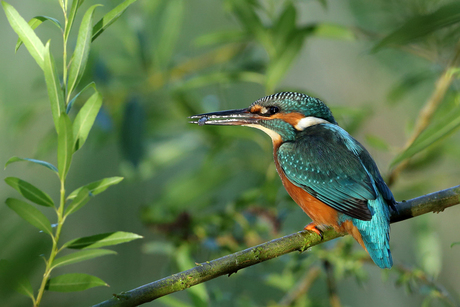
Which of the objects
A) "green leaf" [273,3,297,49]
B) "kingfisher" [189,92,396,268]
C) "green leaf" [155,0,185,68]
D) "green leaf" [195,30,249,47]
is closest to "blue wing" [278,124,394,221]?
"kingfisher" [189,92,396,268]

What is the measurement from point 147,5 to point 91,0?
30 centimetres

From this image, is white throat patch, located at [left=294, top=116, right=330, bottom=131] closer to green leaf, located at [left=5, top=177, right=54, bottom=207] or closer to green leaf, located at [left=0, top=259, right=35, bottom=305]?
green leaf, located at [left=5, top=177, right=54, bottom=207]

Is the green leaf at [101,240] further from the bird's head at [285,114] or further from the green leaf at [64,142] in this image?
the bird's head at [285,114]

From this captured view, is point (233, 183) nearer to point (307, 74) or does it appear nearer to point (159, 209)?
point (307, 74)

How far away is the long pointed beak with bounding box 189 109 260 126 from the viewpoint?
1324 millimetres

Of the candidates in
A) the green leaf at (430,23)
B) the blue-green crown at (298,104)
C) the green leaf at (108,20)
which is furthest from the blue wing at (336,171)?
the green leaf at (108,20)

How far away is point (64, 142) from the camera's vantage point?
638 millimetres

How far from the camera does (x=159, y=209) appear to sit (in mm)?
1888

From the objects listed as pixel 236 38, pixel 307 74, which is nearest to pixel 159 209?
pixel 236 38

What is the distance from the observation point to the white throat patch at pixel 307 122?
1417mm

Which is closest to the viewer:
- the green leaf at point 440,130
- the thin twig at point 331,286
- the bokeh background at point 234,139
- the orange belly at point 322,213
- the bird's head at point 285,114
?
the green leaf at point 440,130

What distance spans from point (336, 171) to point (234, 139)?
2.99 ft

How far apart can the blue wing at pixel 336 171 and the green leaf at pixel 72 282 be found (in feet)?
2.43

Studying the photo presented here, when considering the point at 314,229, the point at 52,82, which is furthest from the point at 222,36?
the point at 52,82
